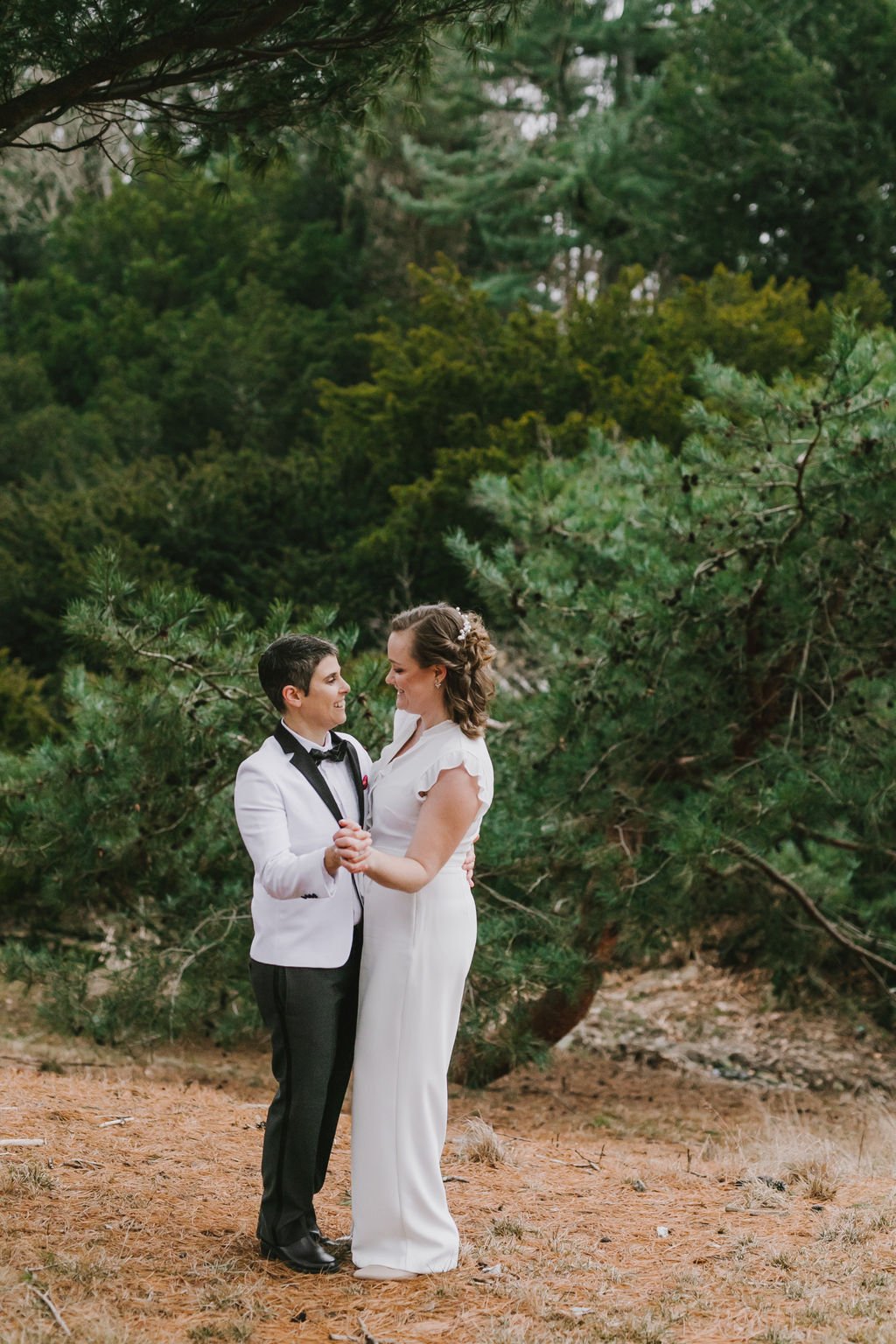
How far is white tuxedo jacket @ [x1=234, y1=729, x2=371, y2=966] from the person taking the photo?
3.21m

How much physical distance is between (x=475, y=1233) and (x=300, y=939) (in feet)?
3.89

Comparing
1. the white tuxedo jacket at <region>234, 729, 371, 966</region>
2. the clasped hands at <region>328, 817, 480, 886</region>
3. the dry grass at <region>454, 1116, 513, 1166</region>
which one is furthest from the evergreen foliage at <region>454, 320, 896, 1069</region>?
the clasped hands at <region>328, 817, 480, 886</region>

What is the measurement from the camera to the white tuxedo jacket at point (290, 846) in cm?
321

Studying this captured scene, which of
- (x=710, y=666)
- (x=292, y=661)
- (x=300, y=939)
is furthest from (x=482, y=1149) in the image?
(x=710, y=666)

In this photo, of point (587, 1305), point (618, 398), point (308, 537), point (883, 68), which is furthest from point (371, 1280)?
point (883, 68)

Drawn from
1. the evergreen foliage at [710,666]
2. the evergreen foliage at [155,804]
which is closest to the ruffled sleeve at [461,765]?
the evergreen foliage at [155,804]

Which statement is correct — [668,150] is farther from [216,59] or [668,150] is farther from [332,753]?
[332,753]

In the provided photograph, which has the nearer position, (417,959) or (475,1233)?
(417,959)

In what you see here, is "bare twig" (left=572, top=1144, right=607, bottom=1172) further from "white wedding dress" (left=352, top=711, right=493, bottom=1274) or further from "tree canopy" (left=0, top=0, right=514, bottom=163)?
"tree canopy" (left=0, top=0, right=514, bottom=163)

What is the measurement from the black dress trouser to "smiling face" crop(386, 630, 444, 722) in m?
0.64

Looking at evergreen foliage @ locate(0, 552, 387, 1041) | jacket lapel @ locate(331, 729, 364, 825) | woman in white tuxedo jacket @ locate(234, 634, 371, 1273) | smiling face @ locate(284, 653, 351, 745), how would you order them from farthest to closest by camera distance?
evergreen foliage @ locate(0, 552, 387, 1041), jacket lapel @ locate(331, 729, 364, 825), smiling face @ locate(284, 653, 351, 745), woman in white tuxedo jacket @ locate(234, 634, 371, 1273)

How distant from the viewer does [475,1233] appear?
381cm

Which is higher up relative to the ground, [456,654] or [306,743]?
[456,654]

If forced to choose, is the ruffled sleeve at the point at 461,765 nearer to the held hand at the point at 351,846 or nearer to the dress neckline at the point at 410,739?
the dress neckline at the point at 410,739
